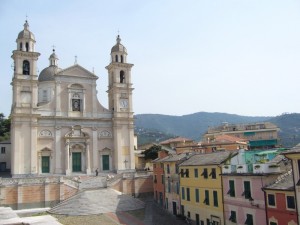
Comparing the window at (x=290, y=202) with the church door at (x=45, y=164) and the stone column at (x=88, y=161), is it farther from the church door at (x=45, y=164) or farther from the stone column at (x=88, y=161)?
the church door at (x=45, y=164)

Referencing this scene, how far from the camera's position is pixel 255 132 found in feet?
299

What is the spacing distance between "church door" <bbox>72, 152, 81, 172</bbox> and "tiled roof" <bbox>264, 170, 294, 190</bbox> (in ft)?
102

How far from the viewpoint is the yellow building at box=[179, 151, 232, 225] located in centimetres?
3034

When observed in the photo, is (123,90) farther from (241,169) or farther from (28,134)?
(241,169)

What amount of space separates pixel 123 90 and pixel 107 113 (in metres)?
4.24

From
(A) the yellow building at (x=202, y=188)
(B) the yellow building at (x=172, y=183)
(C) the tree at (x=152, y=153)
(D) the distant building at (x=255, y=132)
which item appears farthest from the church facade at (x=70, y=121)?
(D) the distant building at (x=255, y=132)

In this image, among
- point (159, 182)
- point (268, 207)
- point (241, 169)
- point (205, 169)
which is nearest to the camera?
point (268, 207)

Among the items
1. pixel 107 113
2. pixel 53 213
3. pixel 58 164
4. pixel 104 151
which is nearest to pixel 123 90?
pixel 107 113

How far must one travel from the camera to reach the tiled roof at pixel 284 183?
75.4 ft

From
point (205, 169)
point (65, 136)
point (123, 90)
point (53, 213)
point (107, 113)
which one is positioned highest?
point (123, 90)

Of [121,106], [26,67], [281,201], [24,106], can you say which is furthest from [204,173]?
[26,67]

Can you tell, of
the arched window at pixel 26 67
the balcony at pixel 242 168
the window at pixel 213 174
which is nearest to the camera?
the balcony at pixel 242 168

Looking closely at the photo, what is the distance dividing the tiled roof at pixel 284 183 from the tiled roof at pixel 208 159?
5.61 metres

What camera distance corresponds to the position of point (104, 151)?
51219 mm
